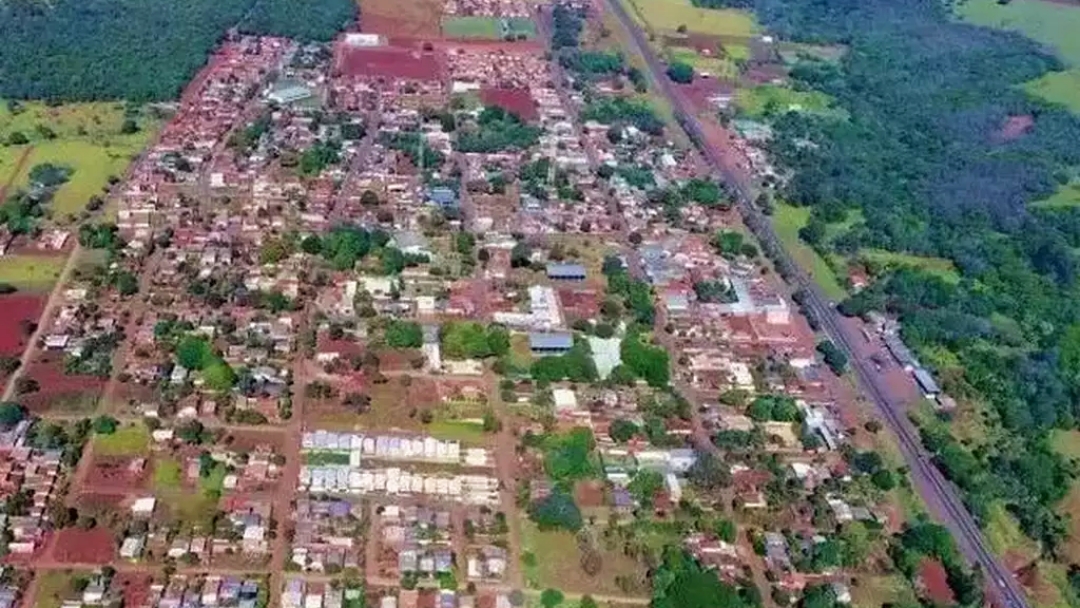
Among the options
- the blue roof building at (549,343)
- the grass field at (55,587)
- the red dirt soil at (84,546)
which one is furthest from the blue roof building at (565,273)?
the grass field at (55,587)

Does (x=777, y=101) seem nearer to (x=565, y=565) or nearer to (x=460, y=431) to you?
(x=460, y=431)

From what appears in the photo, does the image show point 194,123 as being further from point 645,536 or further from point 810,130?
point 645,536

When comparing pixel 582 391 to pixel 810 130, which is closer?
pixel 582 391

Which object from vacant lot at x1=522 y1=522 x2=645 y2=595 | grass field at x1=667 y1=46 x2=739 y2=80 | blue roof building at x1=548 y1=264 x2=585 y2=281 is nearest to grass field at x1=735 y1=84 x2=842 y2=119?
grass field at x1=667 y1=46 x2=739 y2=80

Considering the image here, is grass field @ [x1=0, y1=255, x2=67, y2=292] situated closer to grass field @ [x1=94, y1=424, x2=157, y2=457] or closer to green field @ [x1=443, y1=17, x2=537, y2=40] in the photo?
grass field @ [x1=94, y1=424, x2=157, y2=457]

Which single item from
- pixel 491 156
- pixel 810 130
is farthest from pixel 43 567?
pixel 810 130

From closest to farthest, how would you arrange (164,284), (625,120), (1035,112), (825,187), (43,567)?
1. (43,567)
2. (164,284)
3. (825,187)
4. (625,120)
5. (1035,112)
